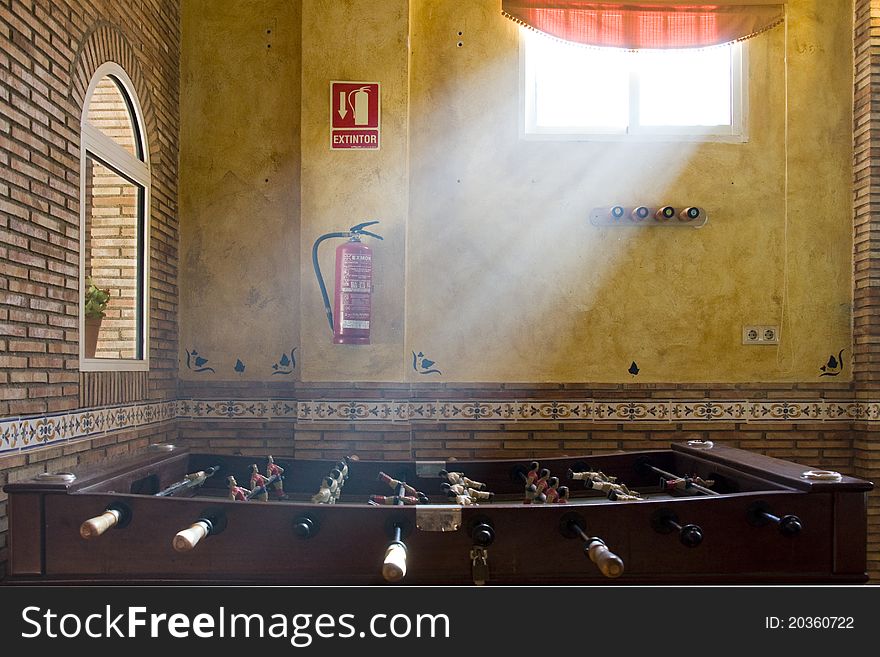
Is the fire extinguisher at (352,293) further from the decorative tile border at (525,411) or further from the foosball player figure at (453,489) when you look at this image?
the foosball player figure at (453,489)

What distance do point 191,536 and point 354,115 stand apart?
364cm

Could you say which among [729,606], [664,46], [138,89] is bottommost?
[729,606]

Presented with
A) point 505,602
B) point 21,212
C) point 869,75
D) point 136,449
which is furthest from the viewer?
point 869,75

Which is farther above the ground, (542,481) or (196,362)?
(196,362)

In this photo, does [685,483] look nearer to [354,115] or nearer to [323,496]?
[323,496]

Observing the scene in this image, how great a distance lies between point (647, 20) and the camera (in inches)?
223

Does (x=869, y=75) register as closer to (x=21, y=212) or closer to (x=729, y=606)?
(x=729, y=606)

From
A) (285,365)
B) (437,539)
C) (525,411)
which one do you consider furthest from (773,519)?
(285,365)

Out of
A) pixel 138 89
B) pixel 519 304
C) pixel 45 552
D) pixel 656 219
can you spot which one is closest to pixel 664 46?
pixel 656 219

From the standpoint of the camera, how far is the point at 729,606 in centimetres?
243

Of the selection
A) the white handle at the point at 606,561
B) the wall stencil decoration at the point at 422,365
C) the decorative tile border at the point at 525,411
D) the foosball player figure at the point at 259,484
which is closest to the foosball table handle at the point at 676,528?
the white handle at the point at 606,561

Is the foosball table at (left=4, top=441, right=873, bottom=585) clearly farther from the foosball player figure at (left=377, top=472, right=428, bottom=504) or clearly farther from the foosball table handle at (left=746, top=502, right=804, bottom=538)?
the foosball player figure at (left=377, top=472, right=428, bottom=504)

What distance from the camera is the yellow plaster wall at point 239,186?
563cm

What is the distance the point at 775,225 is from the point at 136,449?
Result: 4566 mm
